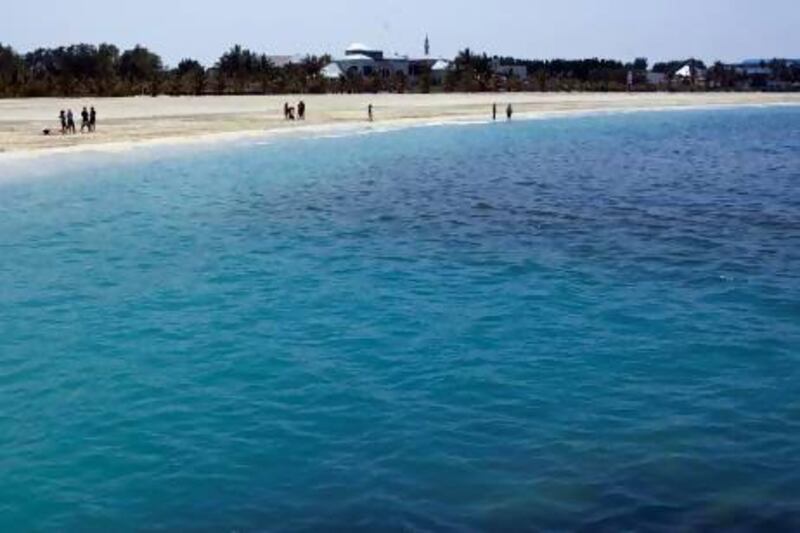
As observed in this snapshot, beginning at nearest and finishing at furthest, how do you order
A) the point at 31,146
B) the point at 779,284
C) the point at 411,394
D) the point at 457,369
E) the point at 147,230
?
the point at 411,394, the point at 457,369, the point at 779,284, the point at 147,230, the point at 31,146

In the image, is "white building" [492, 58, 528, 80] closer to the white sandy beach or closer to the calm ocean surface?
the white sandy beach

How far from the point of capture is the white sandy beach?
51.5 m

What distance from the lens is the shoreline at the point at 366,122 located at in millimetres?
47781

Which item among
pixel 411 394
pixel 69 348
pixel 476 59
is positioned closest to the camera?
pixel 411 394

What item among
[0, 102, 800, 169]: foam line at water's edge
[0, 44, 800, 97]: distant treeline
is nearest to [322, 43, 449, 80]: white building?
[0, 44, 800, 97]: distant treeline

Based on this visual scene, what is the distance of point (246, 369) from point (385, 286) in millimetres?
5884

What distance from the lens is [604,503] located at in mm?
9008

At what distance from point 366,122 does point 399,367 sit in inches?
2404

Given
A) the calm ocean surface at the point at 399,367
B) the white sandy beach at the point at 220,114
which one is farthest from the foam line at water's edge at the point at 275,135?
the calm ocean surface at the point at 399,367

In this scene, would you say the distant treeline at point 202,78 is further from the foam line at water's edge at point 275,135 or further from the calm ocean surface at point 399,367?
the calm ocean surface at point 399,367

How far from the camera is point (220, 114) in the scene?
75.5 m

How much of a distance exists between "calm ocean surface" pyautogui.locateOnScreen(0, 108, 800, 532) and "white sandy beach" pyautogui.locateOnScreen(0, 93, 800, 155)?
22083 millimetres

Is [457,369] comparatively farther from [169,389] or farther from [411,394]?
[169,389]

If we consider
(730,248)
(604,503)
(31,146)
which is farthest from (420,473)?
(31,146)
